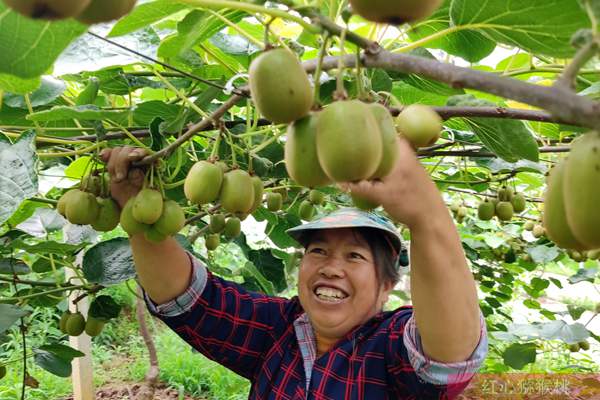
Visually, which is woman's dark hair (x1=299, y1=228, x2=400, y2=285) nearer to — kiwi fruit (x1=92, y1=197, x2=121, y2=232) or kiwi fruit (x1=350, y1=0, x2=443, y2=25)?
kiwi fruit (x1=92, y1=197, x2=121, y2=232)

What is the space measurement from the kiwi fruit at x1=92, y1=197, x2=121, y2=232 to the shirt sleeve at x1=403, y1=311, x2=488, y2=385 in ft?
2.75

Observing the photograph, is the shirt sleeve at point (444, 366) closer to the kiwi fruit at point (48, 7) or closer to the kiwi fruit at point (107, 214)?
the kiwi fruit at point (107, 214)

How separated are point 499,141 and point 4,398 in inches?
174

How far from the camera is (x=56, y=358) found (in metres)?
2.36

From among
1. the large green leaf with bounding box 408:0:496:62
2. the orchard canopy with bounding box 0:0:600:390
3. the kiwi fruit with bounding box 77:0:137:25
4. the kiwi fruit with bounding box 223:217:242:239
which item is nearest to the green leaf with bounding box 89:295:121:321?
the orchard canopy with bounding box 0:0:600:390

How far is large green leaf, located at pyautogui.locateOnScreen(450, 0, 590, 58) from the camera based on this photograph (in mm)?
886

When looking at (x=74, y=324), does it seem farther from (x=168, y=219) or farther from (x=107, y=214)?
(x=168, y=219)

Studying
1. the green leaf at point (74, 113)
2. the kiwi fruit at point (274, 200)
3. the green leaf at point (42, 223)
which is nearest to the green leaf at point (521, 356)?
the kiwi fruit at point (274, 200)

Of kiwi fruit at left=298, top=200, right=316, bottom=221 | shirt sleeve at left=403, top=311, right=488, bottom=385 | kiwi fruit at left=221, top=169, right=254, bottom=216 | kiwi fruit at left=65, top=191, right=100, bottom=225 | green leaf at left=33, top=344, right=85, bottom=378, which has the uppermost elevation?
kiwi fruit at left=221, top=169, right=254, bottom=216

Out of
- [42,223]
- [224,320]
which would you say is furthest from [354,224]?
[42,223]

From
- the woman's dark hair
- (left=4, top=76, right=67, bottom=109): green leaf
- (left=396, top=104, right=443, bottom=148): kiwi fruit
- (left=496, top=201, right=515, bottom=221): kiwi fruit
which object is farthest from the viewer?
(left=496, top=201, right=515, bottom=221): kiwi fruit

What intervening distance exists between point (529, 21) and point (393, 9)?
53 centimetres

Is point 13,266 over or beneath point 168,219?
beneath

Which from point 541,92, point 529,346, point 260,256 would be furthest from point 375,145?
point 529,346
